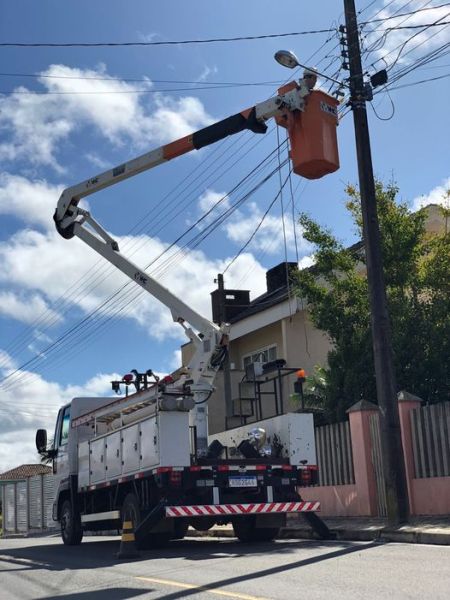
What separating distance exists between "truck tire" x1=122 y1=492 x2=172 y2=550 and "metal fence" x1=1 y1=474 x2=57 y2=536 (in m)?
16.2

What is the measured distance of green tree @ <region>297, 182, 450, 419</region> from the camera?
17031 millimetres

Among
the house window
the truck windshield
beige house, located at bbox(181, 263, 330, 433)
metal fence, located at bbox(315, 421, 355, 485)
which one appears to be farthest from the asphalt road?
the house window

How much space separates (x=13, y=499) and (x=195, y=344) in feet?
75.3

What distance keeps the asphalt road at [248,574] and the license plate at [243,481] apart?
38.3 inches

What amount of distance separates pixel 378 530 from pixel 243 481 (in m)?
2.29

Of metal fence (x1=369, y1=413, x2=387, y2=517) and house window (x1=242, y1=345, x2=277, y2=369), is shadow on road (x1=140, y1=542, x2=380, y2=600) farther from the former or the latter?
house window (x1=242, y1=345, x2=277, y2=369)

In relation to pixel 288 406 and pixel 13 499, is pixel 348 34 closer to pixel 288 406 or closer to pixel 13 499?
pixel 288 406

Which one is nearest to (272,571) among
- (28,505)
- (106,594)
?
(106,594)

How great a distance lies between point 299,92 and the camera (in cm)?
1244

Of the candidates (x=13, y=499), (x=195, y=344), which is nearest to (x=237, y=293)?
(x=13, y=499)

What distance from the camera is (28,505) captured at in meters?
32.2

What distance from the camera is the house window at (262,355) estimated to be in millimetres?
29031

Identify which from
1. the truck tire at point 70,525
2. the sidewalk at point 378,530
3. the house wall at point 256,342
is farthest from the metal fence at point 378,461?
the house wall at point 256,342

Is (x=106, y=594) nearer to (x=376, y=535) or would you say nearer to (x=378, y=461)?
(x=376, y=535)
